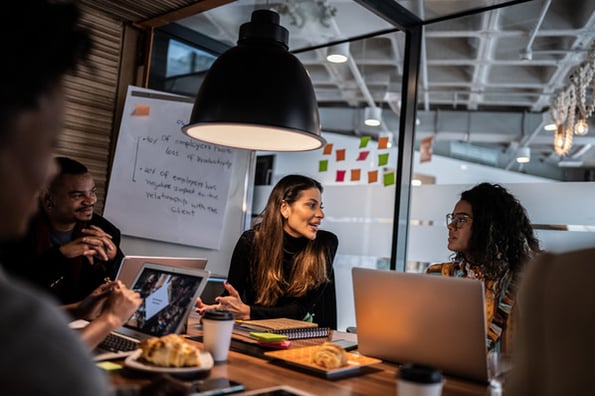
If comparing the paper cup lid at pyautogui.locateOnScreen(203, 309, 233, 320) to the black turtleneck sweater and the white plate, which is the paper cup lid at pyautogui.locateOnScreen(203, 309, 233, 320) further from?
the black turtleneck sweater

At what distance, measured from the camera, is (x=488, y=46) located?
4.58 m

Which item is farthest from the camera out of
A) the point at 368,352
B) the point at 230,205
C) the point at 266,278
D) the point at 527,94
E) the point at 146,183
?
the point at 527,94

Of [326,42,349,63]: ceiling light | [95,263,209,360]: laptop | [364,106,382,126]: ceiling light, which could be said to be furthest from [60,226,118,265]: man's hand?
[364,106,382,126]: ceiling light

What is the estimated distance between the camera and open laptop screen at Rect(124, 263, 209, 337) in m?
1.60

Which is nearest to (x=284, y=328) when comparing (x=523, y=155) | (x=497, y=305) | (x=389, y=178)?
(x=497, y=305)

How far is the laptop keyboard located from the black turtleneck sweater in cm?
88

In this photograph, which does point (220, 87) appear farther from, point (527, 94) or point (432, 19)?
point (527, 94)

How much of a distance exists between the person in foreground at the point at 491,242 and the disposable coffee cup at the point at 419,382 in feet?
4.13

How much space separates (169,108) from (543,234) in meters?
2.30

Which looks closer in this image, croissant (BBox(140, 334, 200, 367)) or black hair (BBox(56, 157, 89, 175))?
croissant (BBox(140, 334, 200, 367))

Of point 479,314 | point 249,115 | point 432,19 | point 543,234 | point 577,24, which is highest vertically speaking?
point 577,24

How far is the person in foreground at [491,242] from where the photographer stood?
230 centimetres

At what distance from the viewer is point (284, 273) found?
9.38ft

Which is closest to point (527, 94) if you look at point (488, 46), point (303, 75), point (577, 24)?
point (488, 46)
